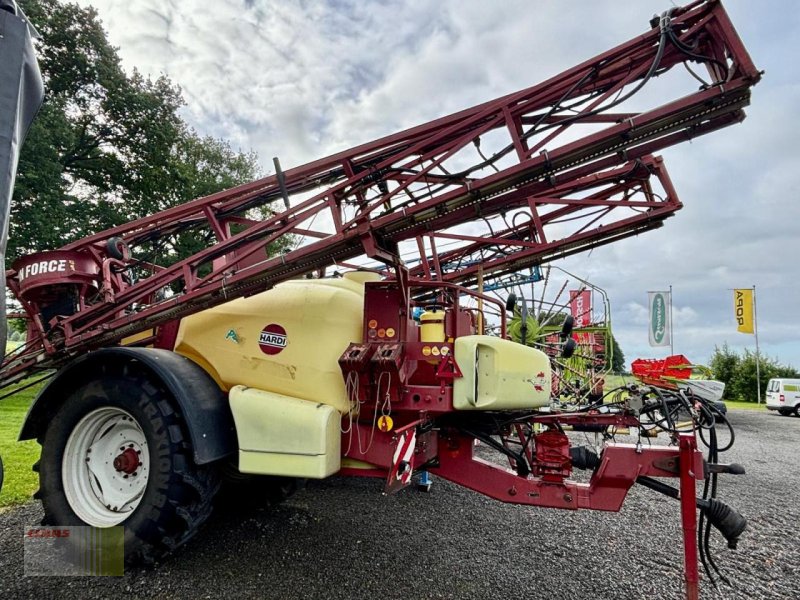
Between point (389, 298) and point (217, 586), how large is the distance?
209 cm

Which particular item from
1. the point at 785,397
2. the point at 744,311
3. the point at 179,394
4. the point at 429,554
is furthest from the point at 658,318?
the point at 179,394

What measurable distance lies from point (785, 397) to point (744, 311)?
7171 millimetres

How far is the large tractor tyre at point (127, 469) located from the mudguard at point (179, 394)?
123 millimetres

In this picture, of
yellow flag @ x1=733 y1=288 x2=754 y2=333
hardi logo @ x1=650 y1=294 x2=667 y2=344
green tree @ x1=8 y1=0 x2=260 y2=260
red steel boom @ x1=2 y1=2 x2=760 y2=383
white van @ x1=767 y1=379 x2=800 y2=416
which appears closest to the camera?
red steel boom @ x1=2 y1=2 x2=760 y2=383

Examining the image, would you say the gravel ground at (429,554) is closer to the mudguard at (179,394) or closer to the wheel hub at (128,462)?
the wheel hub at (128,462)

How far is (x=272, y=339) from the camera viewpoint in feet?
10.9

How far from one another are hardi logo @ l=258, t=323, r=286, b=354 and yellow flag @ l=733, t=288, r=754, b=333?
2965cm

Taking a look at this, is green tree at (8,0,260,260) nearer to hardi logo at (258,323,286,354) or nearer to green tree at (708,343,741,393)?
hardi logo at (258,323,286,354)

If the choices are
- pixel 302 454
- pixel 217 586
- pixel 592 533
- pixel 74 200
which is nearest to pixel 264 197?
pixel 302 454

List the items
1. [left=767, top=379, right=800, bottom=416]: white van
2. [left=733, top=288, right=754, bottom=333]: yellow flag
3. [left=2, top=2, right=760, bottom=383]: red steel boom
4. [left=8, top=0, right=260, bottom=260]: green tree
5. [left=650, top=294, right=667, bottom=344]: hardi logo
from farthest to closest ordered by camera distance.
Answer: [left=733, top=288, right=754, bottom=333]: yellow flag, [left=767, top=379, right=800, bottom=416]: white van, [left=650, top=294, right=667, bottom=344]: hardi logo, [left=8, top=0, right=260, bottom=260]: green tree, [left=2, top=2, right=760, bottom=383]: red steel boom

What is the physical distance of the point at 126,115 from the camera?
646 inches

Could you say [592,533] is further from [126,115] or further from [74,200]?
[126,115]

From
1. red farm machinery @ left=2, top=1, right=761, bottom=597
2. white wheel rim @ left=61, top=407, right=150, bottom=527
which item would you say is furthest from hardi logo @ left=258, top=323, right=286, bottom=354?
white wheel rim @ left=61, top=407, right=150, bottom=527

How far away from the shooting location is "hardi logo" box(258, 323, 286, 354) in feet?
10.8
